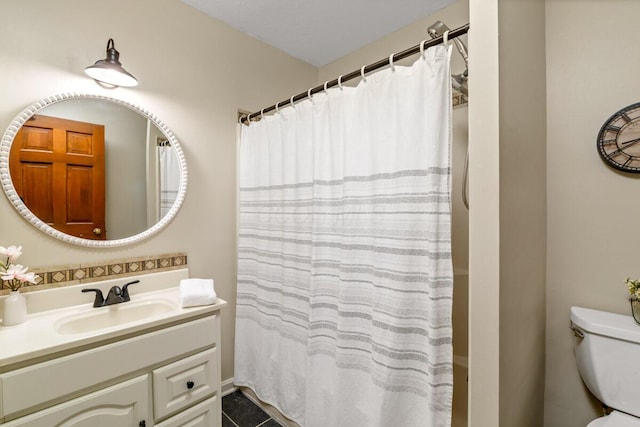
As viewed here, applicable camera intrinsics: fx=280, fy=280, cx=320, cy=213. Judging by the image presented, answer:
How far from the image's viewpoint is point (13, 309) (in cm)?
121

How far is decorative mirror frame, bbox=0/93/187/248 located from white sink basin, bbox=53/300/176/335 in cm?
35

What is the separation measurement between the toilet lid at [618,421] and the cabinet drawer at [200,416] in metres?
1.69

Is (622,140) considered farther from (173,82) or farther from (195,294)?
(173,82)

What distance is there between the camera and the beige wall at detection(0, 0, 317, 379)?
1333 mm

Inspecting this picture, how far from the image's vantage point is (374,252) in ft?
4.37

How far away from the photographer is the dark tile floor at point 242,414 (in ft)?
5.86

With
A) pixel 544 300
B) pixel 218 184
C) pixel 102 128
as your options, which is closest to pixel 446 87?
pixel 544 300

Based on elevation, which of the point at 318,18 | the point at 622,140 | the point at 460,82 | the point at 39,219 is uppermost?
the point at 318,18

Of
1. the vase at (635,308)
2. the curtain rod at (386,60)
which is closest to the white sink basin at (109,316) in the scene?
the curtain rod at (386,60)

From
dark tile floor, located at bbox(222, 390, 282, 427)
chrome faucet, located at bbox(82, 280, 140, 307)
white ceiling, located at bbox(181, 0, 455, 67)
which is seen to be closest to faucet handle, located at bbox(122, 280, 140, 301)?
chrome faucet, located at bbox(82, 280, 140, 307)

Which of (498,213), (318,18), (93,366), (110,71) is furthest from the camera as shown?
(318,18)

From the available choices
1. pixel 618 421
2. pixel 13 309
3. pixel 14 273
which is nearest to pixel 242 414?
pixel 13 309

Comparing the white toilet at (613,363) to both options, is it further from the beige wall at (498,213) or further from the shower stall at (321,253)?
the shower stall at (321,253)

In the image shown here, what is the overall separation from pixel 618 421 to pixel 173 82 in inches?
111
